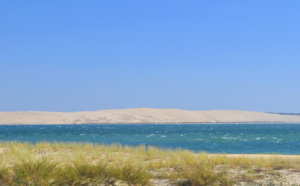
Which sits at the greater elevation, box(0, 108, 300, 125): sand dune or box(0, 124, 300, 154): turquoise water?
box(0, 108, 300, 125): sand dune

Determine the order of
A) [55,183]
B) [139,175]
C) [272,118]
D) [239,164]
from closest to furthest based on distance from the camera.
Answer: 1. [55,183]
2. [139,175]
3. [239,164]
4. [272,118]

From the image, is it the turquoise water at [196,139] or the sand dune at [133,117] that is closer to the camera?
the turquoise water at [196,139]

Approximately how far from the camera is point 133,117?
148 metres

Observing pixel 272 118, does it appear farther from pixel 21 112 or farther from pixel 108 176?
pixel 108 176

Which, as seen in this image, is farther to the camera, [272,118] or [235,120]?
[272,118]

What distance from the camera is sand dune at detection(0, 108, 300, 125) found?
14262 cm

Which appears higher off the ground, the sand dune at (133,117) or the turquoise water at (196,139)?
the sand dune at (133,117)

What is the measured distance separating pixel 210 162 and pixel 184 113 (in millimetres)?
147241

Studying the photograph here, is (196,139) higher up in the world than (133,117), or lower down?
lower down

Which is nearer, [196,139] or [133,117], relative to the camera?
[196,139]

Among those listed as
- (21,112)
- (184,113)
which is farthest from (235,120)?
(21,112)

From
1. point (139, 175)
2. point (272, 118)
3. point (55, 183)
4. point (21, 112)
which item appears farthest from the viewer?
point (272, 118)

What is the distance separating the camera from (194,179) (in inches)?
415

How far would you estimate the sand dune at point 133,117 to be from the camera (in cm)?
14262
